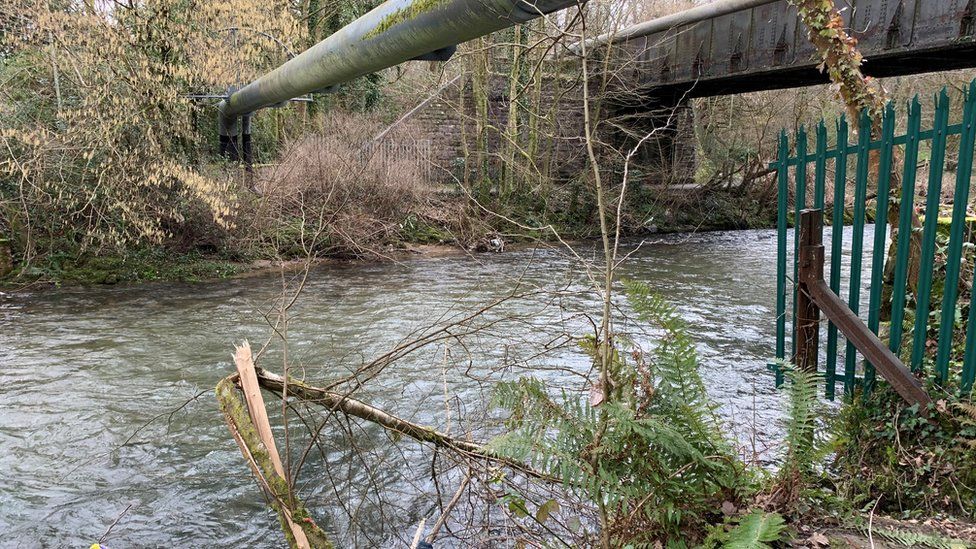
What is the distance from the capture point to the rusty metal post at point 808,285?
4.63 metres

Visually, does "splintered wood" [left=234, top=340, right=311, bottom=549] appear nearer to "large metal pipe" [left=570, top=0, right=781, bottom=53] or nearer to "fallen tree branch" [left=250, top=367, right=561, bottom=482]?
"fallen tree branch" [left=250, top=367, right=561, bottom=482]

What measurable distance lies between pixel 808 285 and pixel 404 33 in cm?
309

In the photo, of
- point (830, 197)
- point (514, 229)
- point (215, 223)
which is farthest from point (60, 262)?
point (830, 197)

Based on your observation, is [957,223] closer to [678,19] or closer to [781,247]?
[781,247]

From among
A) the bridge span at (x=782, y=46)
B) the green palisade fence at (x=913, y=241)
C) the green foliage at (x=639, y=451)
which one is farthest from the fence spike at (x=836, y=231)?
the bridge span at (x=782, y=46)

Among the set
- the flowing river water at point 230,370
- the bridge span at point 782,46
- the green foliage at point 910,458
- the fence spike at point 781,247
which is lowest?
the flowing river water at point 230,370

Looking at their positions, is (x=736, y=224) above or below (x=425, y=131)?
below

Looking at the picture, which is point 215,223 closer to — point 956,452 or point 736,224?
point 956,452

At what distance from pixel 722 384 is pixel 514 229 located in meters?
10.5

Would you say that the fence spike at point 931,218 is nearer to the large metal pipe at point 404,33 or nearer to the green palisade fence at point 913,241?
the green palisade fence at point 913,241

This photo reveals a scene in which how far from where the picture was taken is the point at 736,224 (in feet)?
69.0

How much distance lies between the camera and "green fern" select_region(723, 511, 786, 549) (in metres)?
2.49

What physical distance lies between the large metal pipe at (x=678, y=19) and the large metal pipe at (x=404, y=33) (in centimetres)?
818

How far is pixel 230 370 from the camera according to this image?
7.45 metres
